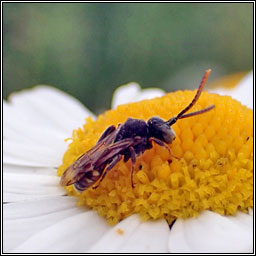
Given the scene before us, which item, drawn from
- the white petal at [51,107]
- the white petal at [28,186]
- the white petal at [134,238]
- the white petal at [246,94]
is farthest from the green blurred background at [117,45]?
the white petal at [134,238]

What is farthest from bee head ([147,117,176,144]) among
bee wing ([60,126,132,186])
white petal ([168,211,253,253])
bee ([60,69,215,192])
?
white petal ([168,211,253,253])

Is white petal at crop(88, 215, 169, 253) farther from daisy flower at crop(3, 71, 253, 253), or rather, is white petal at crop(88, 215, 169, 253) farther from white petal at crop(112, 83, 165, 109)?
white petal at crop(112, 83, 165, 109)

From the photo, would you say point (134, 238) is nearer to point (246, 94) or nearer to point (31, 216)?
point (31, 216)

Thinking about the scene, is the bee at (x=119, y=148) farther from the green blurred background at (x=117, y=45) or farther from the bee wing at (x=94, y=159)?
the green blurred background at (x=117, y=45)

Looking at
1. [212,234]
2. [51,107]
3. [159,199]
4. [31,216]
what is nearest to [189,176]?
[159,199]

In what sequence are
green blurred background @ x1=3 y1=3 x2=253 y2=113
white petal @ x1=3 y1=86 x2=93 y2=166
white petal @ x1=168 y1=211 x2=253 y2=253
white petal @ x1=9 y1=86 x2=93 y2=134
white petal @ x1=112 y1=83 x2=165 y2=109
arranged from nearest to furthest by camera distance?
white petal @ x1=168 y1=211 x2=253 y2=253
white petal @ x1=3 y1=86 x2=93 y2=166
white petal @ x1=9 y1=86 x2=93 y2=134
white petal @ x1=112 y1=83 x2=165 y2=109
green blurred background @ x1=3 y1=3 x2=253 y2=113

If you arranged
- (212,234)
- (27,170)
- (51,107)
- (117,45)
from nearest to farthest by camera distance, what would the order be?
(212,234)
(27,170)
(51,107)
(117,45)
